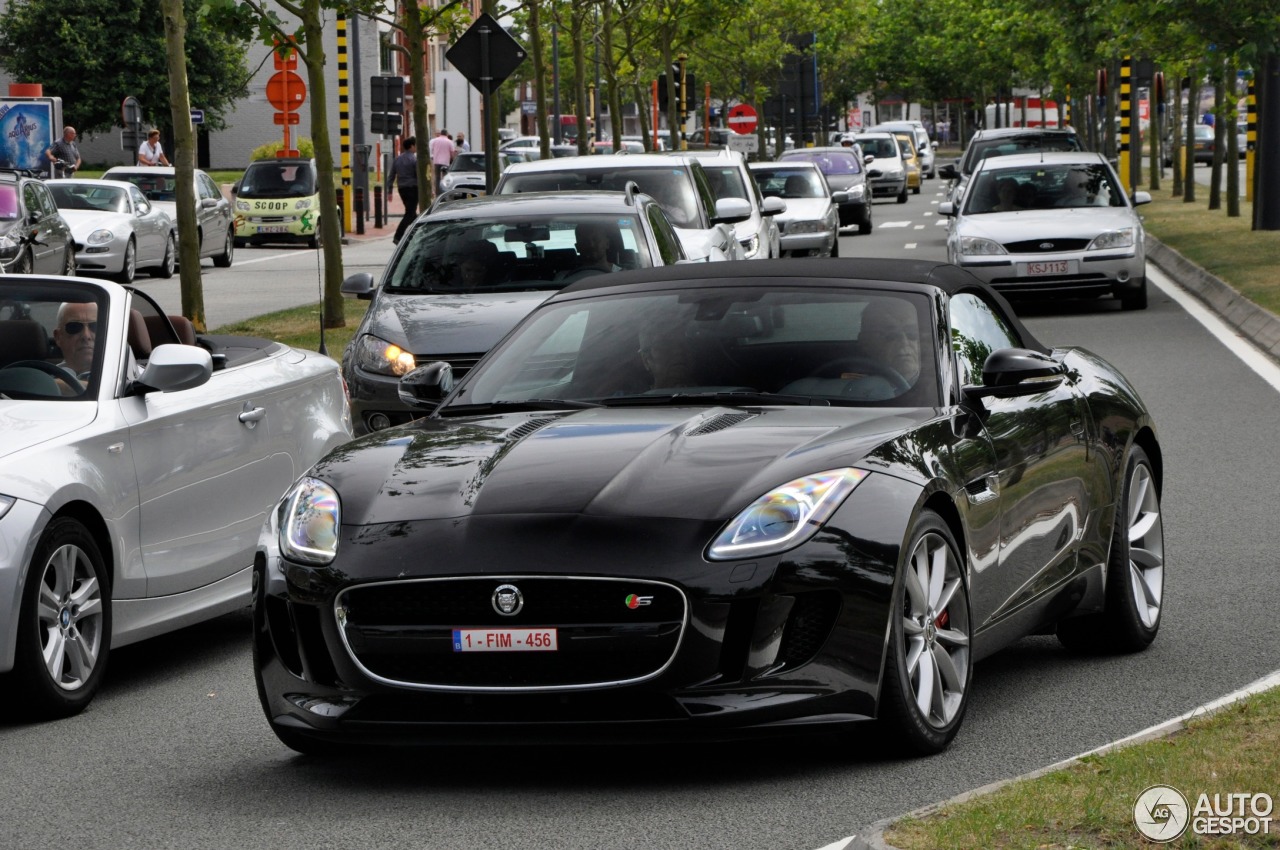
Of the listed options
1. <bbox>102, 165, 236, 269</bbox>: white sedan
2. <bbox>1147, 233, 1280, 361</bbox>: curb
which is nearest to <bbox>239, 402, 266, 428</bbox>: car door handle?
<bbox>1147, 233, 1280, 361</bbox>: curb

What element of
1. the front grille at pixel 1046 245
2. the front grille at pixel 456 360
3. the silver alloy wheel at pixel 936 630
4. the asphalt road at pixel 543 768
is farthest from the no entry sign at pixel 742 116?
the silver alloy wheel at pixel 936 630

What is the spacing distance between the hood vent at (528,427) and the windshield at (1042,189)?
17984 mm

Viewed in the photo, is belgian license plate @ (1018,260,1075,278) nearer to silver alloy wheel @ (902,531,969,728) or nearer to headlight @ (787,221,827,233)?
headlight @ (787,221,827,233)

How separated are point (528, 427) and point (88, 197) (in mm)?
26847

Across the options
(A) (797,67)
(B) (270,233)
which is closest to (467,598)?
(B) (270,233)

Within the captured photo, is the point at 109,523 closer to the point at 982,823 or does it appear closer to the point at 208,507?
the point at 208,507

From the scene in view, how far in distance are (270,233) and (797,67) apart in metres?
14.5

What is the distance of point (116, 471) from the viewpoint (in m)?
7.25

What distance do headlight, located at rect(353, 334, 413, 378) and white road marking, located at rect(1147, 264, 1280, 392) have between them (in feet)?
21.4

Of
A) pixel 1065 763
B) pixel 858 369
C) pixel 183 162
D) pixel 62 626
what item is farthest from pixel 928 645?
pixel 183 162

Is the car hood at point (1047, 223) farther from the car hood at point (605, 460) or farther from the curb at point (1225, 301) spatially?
the car hood at point (605, 460)

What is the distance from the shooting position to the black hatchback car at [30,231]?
2373 cm

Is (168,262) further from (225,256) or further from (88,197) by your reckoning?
(225,256)

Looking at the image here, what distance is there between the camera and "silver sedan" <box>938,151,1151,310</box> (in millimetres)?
22391
